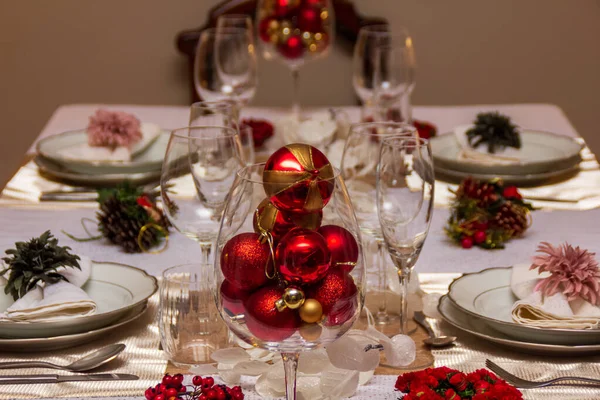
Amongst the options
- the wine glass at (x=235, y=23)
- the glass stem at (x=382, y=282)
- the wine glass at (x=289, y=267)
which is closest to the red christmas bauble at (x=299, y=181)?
Answer: the wine glass at (x=289, y=267)

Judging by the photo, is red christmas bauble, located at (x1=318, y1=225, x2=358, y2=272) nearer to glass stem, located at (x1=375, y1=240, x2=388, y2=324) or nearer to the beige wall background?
glass stem, located at (x1=375, y1=240, x2=388, y2=324)

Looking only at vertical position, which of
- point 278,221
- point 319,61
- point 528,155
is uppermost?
point 278,221

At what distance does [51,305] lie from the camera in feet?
3.19

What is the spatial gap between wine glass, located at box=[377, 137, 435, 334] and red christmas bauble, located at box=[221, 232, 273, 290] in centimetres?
32

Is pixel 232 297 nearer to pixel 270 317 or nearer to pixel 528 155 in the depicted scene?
pixel 270 317

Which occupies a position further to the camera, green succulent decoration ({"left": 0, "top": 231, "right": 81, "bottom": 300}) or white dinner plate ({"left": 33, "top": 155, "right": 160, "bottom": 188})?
white dinner plate ({"left": 33, "top": 155, "right": 160, "bottom": 188})

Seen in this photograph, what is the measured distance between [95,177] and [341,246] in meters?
0.97

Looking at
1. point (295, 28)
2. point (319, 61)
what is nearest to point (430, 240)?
point (295, 28)

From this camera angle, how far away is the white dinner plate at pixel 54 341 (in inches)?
36.4

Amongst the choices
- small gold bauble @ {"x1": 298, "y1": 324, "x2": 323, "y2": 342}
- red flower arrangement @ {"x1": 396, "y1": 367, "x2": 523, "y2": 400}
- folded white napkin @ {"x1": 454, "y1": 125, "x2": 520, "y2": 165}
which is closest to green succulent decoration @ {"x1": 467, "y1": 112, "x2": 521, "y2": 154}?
folded white napkin @ {"x1": 454, "y1": 125, "x2": 520, "y2": 165}

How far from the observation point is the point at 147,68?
127 inches

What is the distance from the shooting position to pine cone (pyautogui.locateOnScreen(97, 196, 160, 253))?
1270 millimetres

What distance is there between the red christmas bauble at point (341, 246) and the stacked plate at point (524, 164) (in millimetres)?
929

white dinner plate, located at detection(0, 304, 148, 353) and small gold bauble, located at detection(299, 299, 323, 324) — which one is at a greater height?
small gold bauble, located at detection(299, 299, 323, 324)
